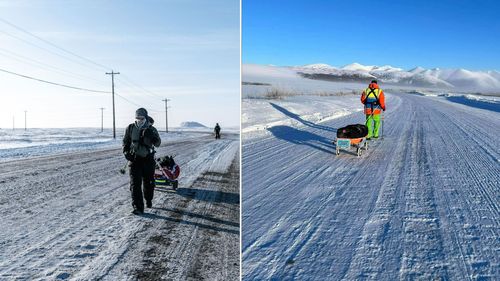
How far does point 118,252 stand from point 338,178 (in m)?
3.11

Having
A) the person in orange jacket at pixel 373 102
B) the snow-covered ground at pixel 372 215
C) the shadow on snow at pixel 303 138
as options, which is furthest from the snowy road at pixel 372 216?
the person in orange jacket at pixel 373 102

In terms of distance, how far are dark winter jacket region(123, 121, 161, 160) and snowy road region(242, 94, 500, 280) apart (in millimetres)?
1271

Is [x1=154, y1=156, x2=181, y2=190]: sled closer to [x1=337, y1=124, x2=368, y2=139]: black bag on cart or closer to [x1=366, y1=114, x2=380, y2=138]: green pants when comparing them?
[x1=337, y1=124, x2=368, y2=139]: black bag on cart

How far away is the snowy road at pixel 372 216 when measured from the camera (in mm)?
2602

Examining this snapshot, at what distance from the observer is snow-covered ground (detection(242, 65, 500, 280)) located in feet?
8.54

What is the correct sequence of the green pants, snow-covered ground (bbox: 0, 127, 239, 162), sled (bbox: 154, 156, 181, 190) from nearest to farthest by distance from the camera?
sled (bbox: 154, 156, 181, 190), the green pants, snow-covered ground (bbox: 0, 127, 239, 162)

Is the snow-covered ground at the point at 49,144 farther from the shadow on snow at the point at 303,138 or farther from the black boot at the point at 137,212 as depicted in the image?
the shadow on snow at the point at 303,138

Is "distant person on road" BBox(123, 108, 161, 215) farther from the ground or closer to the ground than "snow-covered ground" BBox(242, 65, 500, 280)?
farther from the ground

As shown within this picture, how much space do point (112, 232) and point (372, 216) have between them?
235 cm

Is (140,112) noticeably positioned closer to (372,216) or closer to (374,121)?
(372,216)

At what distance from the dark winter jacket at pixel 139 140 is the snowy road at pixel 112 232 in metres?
0.66

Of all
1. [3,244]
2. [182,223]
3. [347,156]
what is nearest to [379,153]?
[347,156]

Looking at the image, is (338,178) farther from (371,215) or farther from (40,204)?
(40,204)

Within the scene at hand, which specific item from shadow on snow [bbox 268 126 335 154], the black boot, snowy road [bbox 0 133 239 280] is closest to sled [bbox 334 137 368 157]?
shadow on snow [bbox 268 126 335 154]
